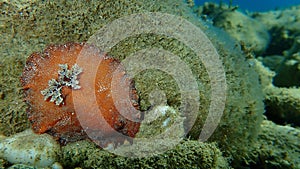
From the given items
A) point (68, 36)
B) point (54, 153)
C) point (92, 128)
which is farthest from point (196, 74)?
→ point (54, 153)

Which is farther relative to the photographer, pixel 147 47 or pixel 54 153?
pixel 147 47

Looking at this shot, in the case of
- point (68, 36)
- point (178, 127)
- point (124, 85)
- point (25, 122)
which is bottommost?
point (25, 122)

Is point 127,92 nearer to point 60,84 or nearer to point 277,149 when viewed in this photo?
point 60,84

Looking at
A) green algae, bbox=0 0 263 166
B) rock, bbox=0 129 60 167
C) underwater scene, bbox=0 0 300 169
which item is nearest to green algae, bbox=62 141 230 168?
underwater scene, bbox=0 0 300 169

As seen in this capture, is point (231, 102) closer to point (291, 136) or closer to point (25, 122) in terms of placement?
point (291, 136)

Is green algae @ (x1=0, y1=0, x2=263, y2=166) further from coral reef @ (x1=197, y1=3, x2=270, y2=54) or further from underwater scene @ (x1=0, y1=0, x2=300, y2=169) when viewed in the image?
coral reef @ (x1=197, y1=3, x2=270, y2=54)

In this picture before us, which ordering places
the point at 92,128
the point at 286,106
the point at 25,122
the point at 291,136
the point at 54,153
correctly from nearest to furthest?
the point at 54,153 → the point at 92,128 → the point at 25,122 → the point at 291,136 → the point at 286,106

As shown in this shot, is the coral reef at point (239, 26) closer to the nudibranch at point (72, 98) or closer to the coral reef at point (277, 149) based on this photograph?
the coral reef at point (277, 149)

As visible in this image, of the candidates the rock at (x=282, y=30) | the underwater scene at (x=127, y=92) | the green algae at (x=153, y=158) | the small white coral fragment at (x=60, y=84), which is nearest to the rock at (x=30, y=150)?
the underwater scene at (x=127, y=92)
